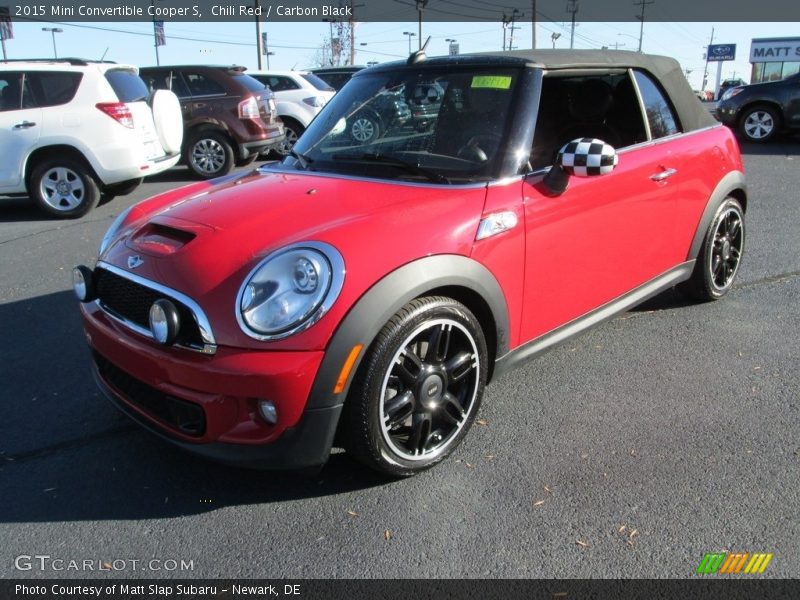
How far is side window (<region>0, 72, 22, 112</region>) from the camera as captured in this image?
726cm

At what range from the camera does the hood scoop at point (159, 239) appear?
2.52 meters

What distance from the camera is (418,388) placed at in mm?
2541

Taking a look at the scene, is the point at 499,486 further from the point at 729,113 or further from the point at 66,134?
the point at 729,113

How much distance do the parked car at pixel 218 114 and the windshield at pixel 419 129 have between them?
21.9ft

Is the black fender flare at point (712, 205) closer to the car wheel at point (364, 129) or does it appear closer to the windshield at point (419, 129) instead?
the windshield at point (419, 129)

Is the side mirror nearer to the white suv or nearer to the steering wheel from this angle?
the steering wheel

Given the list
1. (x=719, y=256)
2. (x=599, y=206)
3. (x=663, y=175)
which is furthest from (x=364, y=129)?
(x=719, y=256)

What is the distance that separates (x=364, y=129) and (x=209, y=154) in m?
7.16

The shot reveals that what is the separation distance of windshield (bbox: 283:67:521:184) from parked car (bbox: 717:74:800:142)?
11.4 m

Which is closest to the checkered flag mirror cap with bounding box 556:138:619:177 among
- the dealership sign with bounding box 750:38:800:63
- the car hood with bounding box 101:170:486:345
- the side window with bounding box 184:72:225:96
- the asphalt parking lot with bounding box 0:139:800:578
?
the car hood with bounding box 101:170:486:345

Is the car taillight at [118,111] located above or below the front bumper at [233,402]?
above

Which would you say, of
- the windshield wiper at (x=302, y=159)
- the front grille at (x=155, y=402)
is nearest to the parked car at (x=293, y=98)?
the windshield wiper at (x=302, y=159)

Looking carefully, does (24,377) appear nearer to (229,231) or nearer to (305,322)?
(229,231)

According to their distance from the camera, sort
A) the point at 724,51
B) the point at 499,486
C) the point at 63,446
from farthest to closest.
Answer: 1. the point at 724,51
2. the point at 63,446
3. the point at 499,486
